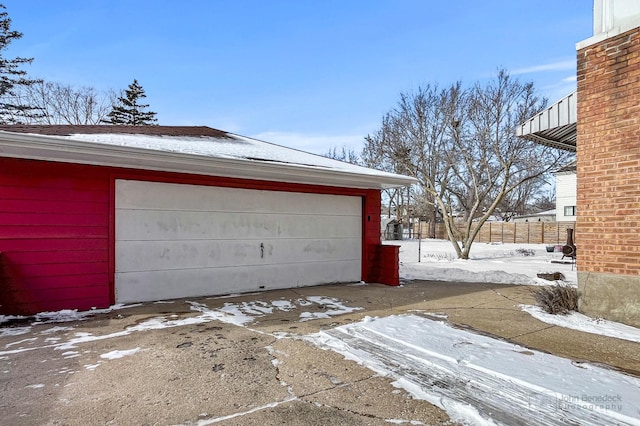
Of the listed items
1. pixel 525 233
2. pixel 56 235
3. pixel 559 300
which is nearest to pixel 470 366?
pixel 559 300

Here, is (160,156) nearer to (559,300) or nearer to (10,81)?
(559,300)

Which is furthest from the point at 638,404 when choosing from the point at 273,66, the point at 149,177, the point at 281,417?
the point at 273,66

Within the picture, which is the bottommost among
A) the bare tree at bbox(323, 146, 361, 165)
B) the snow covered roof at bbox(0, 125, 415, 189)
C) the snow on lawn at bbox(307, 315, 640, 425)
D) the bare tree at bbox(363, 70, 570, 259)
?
the snow on lawn at bbox(307, 315, 640, 425)

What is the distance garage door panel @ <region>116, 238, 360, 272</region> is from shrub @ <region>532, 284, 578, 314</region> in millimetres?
3687

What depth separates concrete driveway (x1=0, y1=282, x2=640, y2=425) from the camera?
236 centimetres

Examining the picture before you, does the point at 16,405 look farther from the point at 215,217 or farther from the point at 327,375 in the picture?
the point at 215,217

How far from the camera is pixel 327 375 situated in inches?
115

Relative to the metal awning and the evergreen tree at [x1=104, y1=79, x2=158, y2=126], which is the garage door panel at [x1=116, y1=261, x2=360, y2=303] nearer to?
the metal awning

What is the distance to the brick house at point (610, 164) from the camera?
4.21m

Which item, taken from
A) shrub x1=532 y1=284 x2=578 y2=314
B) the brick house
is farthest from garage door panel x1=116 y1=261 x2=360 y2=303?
the brick house

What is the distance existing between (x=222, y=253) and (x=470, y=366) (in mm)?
4534

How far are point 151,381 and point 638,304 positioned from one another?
16.2ft

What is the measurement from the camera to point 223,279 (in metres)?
6.48

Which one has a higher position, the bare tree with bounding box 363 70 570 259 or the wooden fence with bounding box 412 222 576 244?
the bare tree with bounding box 363 70 570 259
